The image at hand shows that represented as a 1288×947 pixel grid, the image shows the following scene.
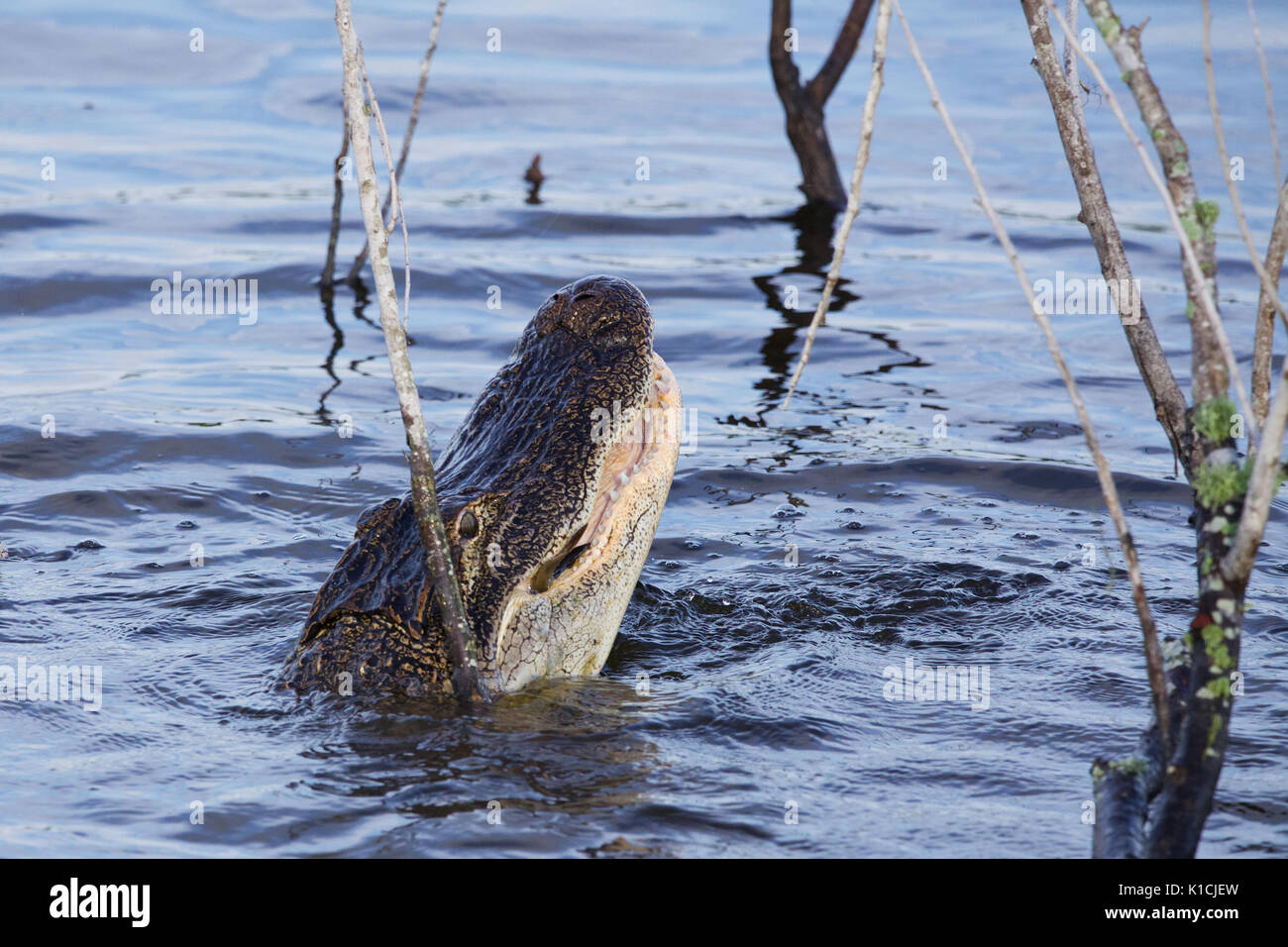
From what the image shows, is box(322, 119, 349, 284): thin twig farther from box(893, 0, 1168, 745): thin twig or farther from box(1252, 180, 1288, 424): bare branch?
box(1252, 180, 1288, 424): bare branch

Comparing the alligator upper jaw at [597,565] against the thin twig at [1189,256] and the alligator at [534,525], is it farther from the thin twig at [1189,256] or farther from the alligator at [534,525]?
the thin twig at [1189,256]

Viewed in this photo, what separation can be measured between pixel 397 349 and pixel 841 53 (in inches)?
294

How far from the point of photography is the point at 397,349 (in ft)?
10.7

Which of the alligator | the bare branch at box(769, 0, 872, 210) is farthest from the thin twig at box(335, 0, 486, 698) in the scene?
the bare branch at box(769, 0, 872, 210)

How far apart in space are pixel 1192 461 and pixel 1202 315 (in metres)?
0.41

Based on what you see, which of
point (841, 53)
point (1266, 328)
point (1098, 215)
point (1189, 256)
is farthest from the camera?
point (841, 53)

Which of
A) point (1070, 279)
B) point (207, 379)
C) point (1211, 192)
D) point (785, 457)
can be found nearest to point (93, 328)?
point (207, 379)

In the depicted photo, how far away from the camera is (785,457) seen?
21.9 feet

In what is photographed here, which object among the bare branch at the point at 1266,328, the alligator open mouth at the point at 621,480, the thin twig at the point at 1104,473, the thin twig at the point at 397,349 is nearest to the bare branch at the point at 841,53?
the alligator open mouth at the point at 621,480

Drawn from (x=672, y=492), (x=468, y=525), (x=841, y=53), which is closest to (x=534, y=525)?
(x=468, y=525)

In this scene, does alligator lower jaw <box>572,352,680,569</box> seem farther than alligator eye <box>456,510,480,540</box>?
Yes

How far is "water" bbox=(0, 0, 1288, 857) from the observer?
11.6 ft

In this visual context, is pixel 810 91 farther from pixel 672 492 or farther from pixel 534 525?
pixel 534 525
